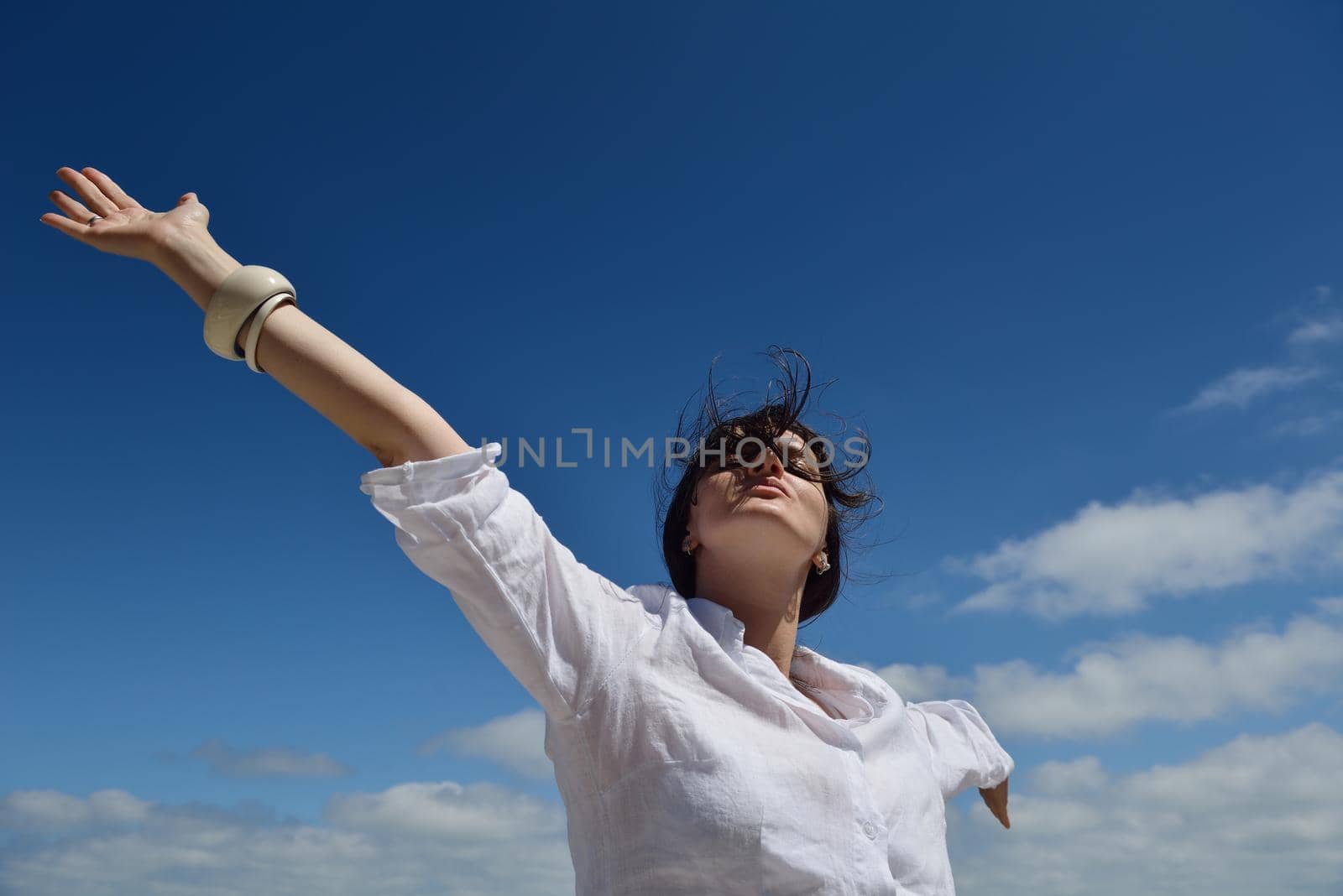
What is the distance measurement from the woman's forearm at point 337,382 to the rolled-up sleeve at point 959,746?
2.77m

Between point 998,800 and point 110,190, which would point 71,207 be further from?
point 998,800

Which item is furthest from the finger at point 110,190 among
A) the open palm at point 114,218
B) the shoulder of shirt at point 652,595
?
the shoulder of shirt at point 652,595

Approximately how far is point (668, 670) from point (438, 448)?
1.05 m

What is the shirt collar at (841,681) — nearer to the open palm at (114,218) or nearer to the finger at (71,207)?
the open palm at (114,218)

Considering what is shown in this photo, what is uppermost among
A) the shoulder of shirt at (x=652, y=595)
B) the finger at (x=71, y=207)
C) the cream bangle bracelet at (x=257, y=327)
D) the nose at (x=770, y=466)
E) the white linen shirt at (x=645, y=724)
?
the finger at (x=71, y=207)

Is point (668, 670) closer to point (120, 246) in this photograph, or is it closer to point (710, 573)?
point (710, 573)

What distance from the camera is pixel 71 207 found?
269cm

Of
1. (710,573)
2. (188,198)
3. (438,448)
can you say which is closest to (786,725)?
(710,573)

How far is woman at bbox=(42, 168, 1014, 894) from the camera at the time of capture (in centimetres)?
260

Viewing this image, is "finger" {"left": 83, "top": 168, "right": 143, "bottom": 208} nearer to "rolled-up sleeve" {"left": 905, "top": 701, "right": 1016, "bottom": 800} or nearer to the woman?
the woman

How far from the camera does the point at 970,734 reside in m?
4.80

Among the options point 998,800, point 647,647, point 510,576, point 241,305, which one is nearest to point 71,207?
point 241,305

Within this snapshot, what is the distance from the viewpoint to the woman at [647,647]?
260 centimetres

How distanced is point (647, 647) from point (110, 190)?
199 centimetres
